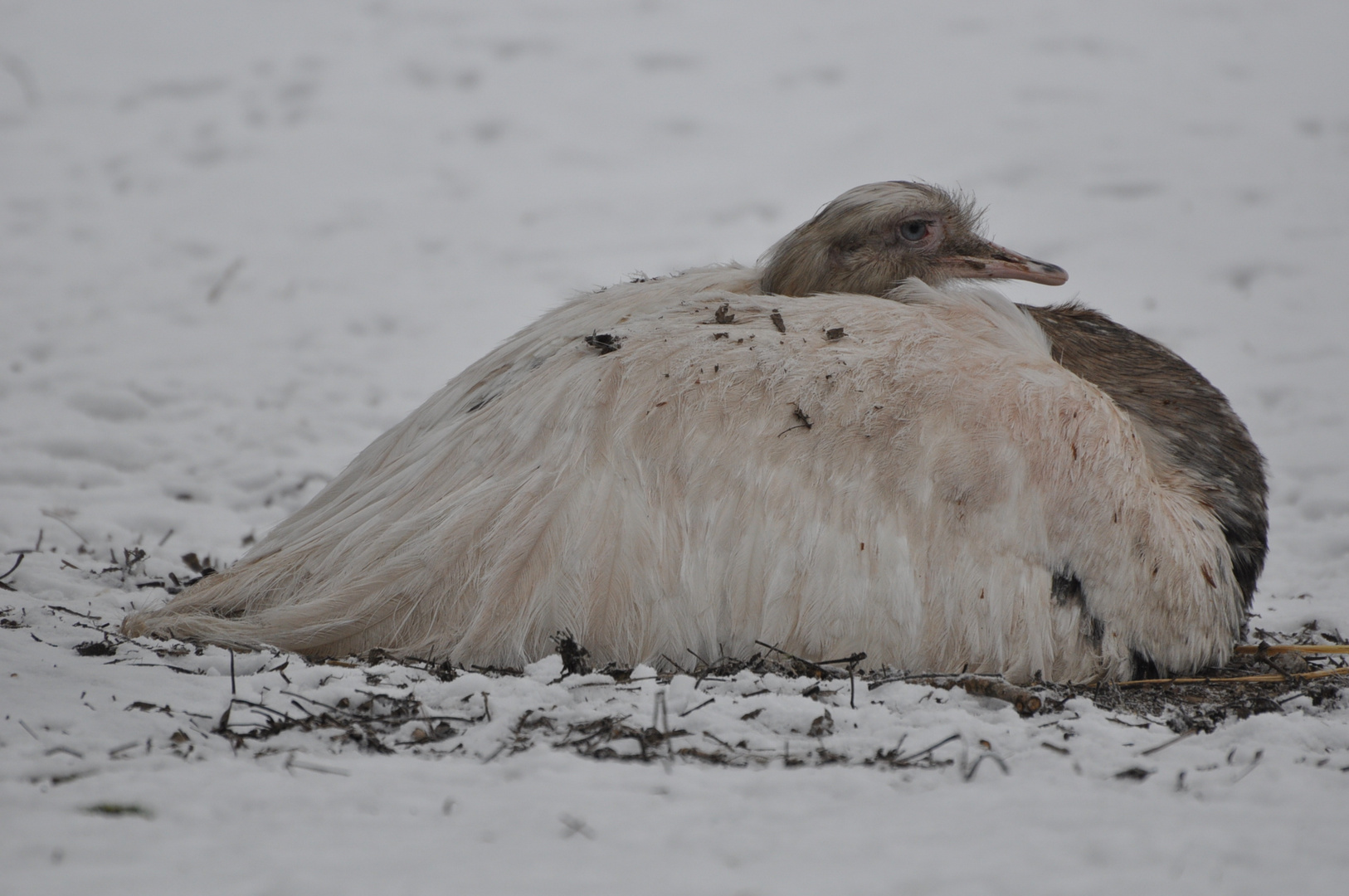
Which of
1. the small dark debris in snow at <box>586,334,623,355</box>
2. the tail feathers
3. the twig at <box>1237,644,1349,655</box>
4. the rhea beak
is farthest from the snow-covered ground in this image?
the small dark debris in snow at <box>586,334,623,355</box>

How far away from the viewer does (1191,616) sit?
3199mm

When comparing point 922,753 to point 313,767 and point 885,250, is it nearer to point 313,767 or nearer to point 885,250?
point 313,767

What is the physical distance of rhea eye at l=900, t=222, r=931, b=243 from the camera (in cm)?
385

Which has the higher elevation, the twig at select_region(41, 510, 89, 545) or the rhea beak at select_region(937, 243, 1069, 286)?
the rhea beak at select_region(937, 243, 1069, 286)

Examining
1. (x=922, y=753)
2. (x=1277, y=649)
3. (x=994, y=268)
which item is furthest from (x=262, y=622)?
(x=1277, y=649)

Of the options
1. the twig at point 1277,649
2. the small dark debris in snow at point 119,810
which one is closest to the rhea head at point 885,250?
the twig at point 1277,649

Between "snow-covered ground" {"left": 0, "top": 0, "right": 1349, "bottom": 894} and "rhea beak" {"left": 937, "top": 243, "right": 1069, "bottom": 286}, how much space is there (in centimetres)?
48

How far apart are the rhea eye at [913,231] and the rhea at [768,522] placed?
55 centimetres

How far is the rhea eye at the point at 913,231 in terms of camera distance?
3.85 m

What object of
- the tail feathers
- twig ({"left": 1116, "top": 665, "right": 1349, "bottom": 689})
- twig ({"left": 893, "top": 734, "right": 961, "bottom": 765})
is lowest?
twig ({"left": 893, "top": 734, "right": 961, "bottom": 765})

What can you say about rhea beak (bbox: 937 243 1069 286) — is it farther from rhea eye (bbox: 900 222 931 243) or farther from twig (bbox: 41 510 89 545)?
twig (bbox: 41 510 89 545)

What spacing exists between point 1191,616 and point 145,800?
2568 mm

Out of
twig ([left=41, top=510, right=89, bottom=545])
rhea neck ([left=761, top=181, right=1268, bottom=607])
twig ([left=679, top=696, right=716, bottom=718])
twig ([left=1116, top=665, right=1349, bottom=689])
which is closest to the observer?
twig ([left=679, top=696, right=716, bottom=718])

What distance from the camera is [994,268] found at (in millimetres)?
3945
